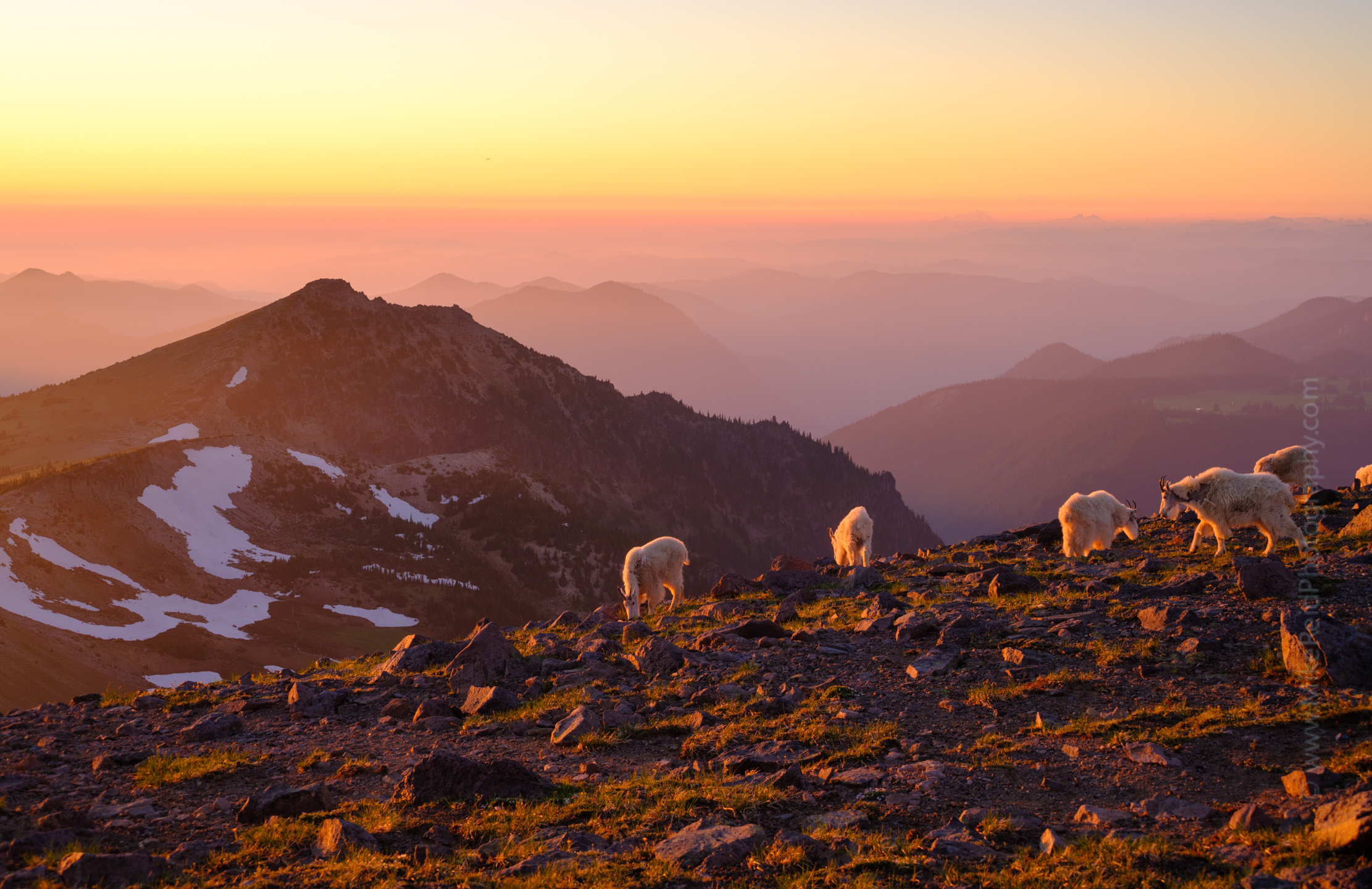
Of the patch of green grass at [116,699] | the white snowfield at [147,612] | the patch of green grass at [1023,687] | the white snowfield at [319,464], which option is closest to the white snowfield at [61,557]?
the white snowfield at [147,612]

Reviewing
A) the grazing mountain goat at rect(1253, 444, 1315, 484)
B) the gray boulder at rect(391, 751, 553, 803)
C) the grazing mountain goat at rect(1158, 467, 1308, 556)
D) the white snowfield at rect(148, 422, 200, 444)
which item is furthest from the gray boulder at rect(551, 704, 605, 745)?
the white snowfield at rect(148, 422, 200, 444)

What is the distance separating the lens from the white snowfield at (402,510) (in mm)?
75062

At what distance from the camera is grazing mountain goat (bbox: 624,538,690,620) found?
24375mm

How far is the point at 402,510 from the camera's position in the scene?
7600cm

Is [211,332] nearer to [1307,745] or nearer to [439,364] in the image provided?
[439,364]

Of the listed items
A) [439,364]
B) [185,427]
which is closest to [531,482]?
[185,427]

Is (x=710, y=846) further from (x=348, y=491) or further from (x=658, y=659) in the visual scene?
(x=348, y=491)

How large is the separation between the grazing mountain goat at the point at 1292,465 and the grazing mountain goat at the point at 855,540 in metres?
10.6

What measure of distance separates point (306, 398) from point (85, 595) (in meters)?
79.9

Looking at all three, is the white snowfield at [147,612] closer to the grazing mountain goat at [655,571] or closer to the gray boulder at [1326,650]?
the grazing mountain goat at [655,571]

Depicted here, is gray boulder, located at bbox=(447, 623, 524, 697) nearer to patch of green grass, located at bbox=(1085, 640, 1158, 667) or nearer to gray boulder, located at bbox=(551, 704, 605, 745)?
gray boulder, located at bbox=(551, 704, 605, 745)

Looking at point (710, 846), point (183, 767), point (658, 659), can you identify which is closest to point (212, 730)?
point (183, 767)

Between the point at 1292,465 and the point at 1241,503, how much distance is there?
6.79 meters

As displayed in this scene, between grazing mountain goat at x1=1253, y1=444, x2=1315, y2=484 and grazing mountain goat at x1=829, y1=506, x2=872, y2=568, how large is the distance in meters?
10.6
